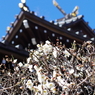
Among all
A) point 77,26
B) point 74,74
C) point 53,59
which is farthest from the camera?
point 77,26

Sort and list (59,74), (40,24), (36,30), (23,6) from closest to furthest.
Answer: (59,74) → (40,24) → (36,30) → (23,6)

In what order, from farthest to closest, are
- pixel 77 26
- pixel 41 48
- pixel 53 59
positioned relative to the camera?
1. pixel 77 26
2. pixel 41 48
3. pixel 53 59

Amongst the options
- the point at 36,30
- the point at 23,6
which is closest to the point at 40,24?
the point at 36,30

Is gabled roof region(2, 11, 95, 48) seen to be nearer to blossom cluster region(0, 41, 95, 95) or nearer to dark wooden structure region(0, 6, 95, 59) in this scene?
dark wooden structure region(0, 6, 95, 59)

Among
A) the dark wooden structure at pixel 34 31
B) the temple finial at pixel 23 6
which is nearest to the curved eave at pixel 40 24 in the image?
the dark wooden structure at pixel 34 31

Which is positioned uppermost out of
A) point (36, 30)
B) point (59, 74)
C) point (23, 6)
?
point (23, 6)

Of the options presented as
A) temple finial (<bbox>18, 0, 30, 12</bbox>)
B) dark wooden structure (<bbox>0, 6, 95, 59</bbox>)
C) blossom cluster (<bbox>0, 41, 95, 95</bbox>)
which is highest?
temple finial (<bbox>18, 0, 30, 12</bbox>)

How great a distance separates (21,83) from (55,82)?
1.17 metres

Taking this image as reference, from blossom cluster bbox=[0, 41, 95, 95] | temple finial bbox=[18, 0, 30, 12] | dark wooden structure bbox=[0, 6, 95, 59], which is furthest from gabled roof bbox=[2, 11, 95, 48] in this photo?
blossom cluster bbox=[0, 41, 95, 95]

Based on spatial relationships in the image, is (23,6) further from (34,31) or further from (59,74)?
(59,74)

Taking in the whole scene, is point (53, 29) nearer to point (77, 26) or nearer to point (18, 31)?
point (18, 31)

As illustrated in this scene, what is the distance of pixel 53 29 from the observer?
7168mm

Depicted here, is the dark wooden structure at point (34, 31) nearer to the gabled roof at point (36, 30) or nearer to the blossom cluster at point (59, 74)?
the gabled roof at point (36, 30)

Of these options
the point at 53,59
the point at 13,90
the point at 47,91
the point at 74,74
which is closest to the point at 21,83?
the point at 13,90
